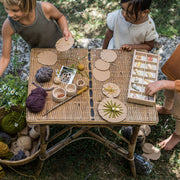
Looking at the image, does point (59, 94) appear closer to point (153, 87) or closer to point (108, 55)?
point (108, 55)

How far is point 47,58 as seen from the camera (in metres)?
1.95

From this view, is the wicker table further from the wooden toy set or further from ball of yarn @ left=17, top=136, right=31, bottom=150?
ball of yarn @ left=17, top=136, right=31, bottom=150

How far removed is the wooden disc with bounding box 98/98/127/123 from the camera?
5.32ft

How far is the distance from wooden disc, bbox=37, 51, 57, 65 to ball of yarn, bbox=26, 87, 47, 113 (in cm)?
35

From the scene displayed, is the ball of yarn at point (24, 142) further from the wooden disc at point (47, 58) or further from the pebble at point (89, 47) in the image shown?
the pebble at point (89, 47)

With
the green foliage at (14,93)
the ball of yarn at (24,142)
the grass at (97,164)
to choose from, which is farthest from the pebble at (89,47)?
the ball of yarn at (24,142)

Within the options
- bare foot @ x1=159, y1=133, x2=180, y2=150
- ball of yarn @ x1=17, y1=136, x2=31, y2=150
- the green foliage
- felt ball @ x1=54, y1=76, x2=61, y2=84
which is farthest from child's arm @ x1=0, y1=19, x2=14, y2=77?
bare foot @ x1=159, y1=133, x2=180, y2=150

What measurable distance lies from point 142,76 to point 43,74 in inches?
31.3

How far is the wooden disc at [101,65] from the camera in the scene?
1.94m

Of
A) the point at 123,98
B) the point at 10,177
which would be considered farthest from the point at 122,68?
the point at 10,177

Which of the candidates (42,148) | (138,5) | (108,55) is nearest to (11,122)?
(42,148)

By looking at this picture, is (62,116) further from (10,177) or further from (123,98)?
(10,177)

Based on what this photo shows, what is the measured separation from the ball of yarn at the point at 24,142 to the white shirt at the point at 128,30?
4.33 ft

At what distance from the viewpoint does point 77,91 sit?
1804mm
